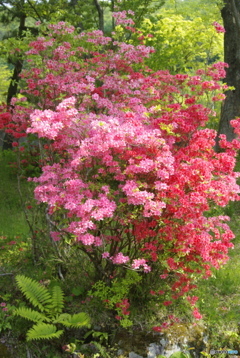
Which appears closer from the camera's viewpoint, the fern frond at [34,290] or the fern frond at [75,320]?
the fern frond at [75,320]

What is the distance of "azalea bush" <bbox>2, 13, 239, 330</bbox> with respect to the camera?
11.8 feet

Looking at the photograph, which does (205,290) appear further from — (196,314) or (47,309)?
(47,309)

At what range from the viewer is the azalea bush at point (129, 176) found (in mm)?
3594

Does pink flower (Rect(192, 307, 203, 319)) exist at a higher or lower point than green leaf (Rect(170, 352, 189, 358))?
higher

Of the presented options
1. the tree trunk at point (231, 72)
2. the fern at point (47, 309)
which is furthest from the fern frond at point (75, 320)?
the tree trunk at point (231, 72)

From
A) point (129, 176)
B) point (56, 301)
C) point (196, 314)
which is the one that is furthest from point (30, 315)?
point (196, 314)

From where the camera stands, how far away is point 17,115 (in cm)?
528

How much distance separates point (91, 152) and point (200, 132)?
4.49ft

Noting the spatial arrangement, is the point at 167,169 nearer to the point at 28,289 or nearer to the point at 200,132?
the point at 200,132

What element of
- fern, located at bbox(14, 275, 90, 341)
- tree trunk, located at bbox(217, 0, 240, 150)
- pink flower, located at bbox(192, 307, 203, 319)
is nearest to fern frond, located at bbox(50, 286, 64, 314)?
fern, located at bbox(14, 275, 90, 341)

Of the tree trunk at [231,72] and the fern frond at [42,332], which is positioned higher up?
the tree trunk at [231,72]

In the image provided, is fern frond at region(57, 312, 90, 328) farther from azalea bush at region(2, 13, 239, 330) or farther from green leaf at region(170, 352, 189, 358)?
green leaf at region(170, 352, 189, 358)

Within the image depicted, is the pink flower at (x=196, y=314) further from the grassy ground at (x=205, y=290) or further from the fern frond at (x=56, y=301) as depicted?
the fern frond at (x=56, y=301)

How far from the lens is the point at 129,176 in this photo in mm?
3654
